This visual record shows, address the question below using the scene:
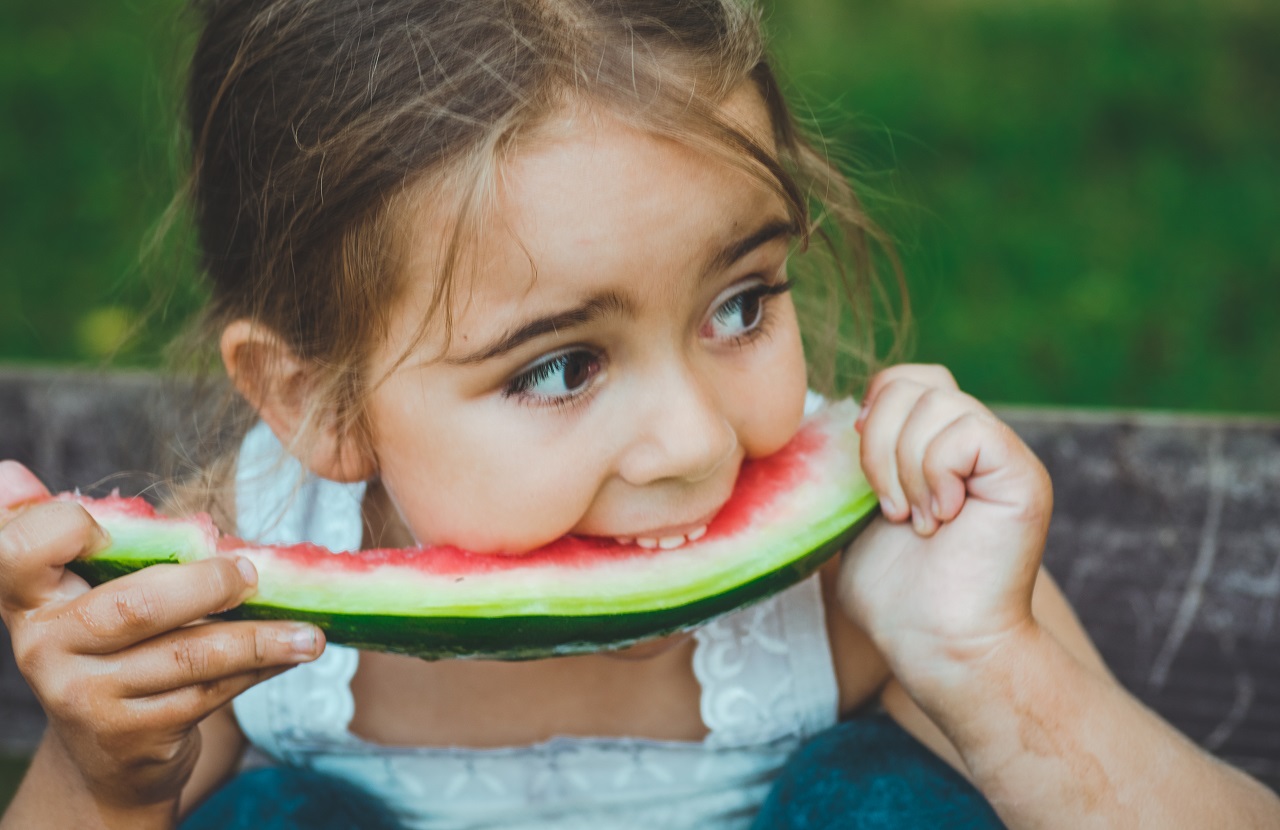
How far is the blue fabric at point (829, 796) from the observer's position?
1.75 metres

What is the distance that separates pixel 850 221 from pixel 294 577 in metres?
1.02

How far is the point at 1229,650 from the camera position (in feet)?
7.31

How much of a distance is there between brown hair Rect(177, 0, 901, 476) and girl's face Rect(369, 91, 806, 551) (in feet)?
0.13

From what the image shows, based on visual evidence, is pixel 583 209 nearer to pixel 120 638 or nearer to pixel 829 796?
pixel 120 638

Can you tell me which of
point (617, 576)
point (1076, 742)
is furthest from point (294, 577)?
point (1076, 742)

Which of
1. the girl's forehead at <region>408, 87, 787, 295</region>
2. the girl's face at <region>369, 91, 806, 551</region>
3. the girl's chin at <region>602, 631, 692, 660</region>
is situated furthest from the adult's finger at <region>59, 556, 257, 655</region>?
the girl's chin at <region>602, 631, 692, 660</region>

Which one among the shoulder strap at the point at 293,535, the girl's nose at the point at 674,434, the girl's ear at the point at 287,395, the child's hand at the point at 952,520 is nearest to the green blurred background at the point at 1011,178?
the shoulder strap at the point at 293,535

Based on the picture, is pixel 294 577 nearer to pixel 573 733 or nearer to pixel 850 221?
pixel 573 733

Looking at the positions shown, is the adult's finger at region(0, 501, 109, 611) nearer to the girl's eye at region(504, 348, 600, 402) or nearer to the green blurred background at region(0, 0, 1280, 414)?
the girl's eye at region(504, 348, 600, 402)

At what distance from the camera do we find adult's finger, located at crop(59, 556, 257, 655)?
1.43 metres

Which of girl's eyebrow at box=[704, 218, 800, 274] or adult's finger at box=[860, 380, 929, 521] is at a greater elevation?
girl's eyebrow at box=[704, 218, 800, 274]

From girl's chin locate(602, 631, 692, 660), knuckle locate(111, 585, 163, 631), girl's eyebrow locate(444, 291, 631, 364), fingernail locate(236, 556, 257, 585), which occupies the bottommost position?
girl's chin locate(602, 631, 692, 660)

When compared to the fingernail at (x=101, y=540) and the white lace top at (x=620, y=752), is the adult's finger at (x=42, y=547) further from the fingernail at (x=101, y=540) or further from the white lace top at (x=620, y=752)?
the white lace top at (x=620, y=752)

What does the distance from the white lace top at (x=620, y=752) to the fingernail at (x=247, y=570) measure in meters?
0.47
